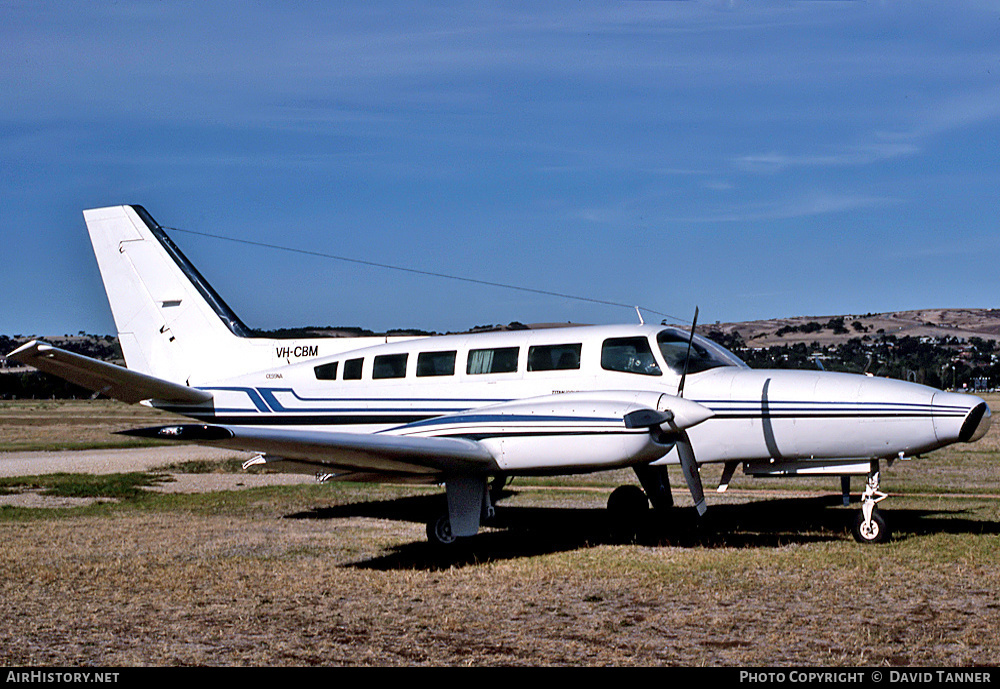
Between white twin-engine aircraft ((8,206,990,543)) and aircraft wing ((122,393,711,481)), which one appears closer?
aircraft wing ((122,393,711,481))

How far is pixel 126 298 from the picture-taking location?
55.0ft

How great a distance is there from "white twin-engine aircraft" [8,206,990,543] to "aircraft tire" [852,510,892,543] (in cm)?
2

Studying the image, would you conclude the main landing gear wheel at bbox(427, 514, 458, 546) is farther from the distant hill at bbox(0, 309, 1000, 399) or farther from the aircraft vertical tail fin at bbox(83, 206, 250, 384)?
the distant hill at bbox(0, 309, 1000, 399)

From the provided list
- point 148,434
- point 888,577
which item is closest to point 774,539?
point 888,577

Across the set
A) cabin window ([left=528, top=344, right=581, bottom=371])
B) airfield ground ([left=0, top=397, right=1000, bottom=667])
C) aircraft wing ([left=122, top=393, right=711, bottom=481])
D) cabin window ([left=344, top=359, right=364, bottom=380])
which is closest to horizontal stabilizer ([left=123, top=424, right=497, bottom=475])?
aircraft wing ([left=122, top=393, right=711, bottom=481])

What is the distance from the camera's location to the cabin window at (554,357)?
1322 cm

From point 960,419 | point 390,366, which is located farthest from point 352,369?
point 960,419

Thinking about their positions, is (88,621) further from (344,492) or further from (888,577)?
(344,492)

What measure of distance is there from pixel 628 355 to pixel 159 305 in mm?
8540

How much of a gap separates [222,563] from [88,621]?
3069mm

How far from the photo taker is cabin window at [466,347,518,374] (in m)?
13.6

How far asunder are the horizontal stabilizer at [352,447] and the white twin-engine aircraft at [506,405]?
1.0 inches

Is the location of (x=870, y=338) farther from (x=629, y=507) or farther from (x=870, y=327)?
(x=629, y=507)

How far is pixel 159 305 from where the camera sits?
1655 cm
